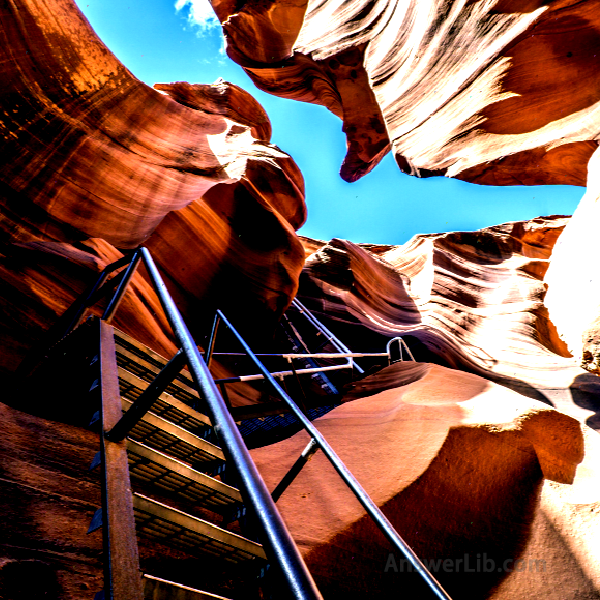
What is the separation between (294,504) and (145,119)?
7.73 m

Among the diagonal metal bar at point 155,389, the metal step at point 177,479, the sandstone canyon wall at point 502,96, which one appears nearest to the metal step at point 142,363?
the metal step at point 177,479

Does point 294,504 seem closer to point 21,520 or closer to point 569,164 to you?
point 21,520

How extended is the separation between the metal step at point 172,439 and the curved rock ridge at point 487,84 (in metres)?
5.45

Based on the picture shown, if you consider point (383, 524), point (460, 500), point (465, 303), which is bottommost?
point (460, 500)

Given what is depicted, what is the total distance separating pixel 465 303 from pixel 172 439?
43.5 feet

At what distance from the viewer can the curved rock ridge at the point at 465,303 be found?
1027cm

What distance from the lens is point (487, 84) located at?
6250mm

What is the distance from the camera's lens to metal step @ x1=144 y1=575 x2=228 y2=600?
4.69 ft

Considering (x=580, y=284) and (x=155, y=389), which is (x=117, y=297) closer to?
(x=155, y=389)

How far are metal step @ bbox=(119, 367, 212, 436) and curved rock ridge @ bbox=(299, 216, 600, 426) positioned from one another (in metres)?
7.08

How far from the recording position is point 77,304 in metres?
3.42

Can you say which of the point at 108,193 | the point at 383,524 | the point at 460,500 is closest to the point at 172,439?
the point at 383,524

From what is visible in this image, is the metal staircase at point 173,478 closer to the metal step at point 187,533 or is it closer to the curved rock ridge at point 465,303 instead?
the metal step at point 187,533

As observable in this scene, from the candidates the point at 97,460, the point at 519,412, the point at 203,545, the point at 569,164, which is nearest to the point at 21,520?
the point at 97,460
